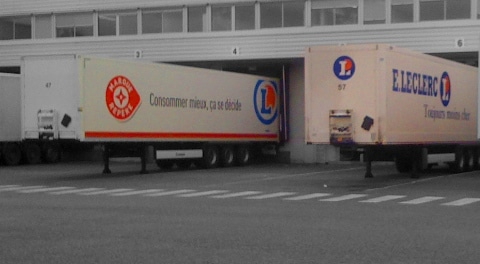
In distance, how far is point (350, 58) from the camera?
25047mm

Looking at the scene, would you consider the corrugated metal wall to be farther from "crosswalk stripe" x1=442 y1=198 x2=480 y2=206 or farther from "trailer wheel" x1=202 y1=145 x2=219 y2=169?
"crosswalk stripe" x1=442 y1=198 x2=480 y2=206

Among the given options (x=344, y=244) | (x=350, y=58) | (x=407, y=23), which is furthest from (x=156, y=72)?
(x=344, y=244)

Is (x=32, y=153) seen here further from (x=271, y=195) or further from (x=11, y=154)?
(x=271, y=195)

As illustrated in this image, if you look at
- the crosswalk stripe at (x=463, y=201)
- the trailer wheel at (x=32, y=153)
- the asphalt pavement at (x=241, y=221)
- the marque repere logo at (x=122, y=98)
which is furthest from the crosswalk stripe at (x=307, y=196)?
the trailer wheel at (x=32, y=153)

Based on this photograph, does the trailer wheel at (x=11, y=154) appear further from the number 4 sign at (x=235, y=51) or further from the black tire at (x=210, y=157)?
the number 4 sign at (x=235, y=51)

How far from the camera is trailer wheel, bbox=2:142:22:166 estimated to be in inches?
1538

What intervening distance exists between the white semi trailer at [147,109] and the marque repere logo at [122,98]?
0.10 feet

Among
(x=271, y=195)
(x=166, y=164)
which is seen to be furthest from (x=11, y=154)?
(x=271, y=195)

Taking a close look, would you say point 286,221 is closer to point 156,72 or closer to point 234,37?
point 156,72

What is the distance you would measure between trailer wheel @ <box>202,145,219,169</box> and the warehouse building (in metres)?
4.50

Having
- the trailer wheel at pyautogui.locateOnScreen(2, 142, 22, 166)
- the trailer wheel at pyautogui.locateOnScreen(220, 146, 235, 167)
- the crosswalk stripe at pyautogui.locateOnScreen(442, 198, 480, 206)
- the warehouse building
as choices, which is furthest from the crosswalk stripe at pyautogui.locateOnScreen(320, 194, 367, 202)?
the trailer wheel at pyautogui.locateOnScreen(2, 142, 22, 166)

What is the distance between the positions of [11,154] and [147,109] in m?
10.9

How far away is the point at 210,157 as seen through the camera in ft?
116

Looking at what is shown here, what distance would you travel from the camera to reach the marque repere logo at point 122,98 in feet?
95.3
